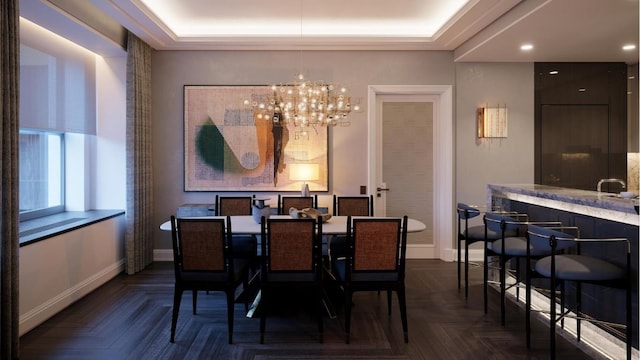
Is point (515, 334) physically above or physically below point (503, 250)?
below

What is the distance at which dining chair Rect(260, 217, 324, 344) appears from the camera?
2975 mm

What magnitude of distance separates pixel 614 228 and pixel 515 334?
1.09m

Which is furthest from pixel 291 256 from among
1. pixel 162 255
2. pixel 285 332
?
pixel 162 255

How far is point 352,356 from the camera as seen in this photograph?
2809 millimetres

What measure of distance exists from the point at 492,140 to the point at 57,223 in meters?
5.27

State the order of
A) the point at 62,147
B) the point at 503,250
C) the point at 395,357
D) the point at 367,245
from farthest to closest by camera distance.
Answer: the point at 62,147 < the point at 503,250 < the point at 367,245 < the point at 395,357

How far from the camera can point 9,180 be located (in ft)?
8.96

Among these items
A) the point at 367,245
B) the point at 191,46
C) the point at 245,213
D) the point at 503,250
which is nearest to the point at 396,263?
the point at 367,245

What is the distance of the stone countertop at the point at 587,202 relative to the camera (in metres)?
2.63

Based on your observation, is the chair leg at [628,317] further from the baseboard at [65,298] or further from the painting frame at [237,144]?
the baseboard at [65,298]

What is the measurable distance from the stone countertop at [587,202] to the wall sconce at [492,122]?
150cm

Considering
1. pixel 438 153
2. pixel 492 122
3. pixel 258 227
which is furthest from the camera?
pixel 438 153

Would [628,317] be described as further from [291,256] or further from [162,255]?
[162,255]

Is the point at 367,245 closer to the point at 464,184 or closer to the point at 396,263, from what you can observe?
the point at 396,263
